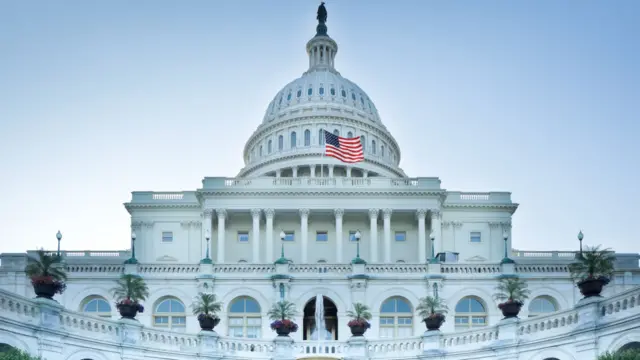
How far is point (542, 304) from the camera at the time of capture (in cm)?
6431

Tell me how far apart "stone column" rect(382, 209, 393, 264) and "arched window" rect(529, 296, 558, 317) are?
89.4ft

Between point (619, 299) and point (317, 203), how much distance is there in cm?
5813

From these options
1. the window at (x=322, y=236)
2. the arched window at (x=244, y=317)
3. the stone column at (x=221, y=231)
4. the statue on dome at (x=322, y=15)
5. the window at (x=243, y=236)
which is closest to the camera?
the arched window at (x=244, y=317)

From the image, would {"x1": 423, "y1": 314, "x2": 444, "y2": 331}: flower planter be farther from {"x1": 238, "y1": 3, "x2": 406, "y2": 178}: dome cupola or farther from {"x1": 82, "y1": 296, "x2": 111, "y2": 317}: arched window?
{"x1": 238, "y1": 3, "x2": 406, "y2": 178}: dome cupola

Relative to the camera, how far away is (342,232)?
94.7 m

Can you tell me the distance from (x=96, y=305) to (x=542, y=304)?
3141 cm

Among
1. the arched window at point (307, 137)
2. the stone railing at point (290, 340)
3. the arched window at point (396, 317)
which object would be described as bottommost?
the stone railing at point (290, 340)

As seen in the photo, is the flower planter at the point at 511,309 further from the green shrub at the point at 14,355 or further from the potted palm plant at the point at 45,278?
the green shrub at the point at 14,355

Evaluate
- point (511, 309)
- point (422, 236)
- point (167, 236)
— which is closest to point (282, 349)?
point (511, 309)

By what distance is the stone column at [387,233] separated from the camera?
299ft

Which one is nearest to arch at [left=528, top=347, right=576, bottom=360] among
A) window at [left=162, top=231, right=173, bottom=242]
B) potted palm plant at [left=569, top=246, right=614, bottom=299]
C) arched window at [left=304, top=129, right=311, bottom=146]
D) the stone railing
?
the stone railing

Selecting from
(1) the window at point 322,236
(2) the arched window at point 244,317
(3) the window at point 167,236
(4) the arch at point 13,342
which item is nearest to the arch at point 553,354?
(4) the arch at point 13,342

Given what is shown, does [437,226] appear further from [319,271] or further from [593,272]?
[593,272]

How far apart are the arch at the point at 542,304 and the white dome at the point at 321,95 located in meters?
72.2
